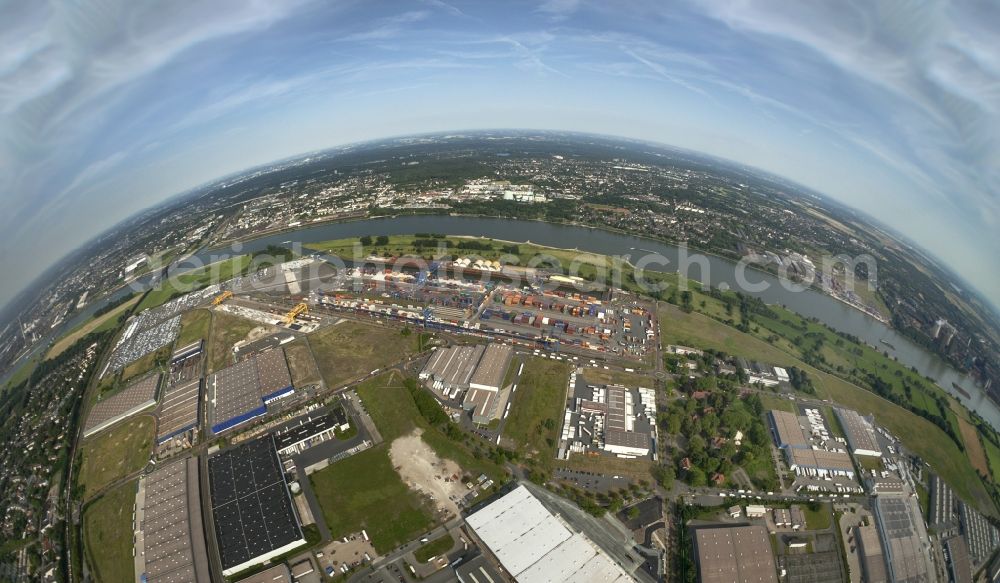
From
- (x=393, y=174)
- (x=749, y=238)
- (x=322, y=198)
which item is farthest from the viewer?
(x=393, y=174)

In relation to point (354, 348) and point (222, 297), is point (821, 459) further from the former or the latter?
point (222, 297)

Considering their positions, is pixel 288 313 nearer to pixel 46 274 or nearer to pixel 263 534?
pixel 263 534

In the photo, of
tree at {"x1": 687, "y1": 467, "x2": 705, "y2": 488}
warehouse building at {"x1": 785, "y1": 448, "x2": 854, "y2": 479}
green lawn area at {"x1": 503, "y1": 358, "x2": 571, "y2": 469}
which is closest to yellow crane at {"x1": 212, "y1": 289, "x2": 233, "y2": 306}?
green lawn area at {"x1": 503, "y1": 358, "x2": 571, "y2": 469}

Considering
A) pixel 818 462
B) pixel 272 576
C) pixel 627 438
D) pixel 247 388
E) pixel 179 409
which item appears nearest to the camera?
pixel 272 576

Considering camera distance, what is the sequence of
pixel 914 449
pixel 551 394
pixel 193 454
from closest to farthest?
1. pixel 193 454
2. pixel 914 449
3. pixel 551 394

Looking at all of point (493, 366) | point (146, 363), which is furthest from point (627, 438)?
point (146, 363)

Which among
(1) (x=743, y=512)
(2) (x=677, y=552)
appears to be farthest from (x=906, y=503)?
(2) (x=677, y=552)
